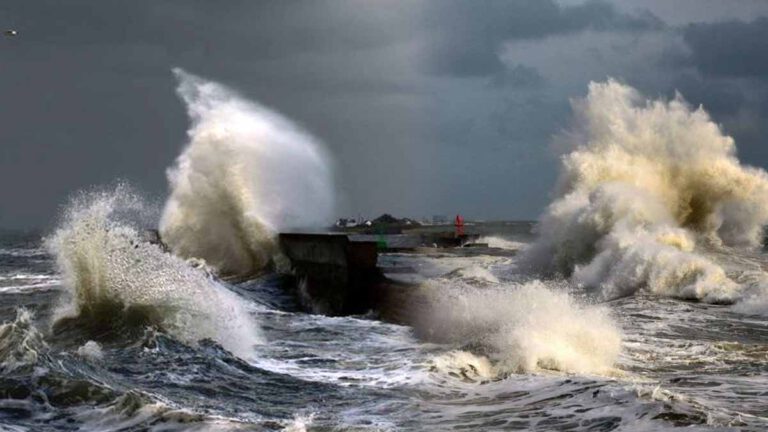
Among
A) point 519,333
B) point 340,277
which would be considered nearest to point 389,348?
point 519,333

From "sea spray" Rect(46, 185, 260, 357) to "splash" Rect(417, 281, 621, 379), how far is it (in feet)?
9.37

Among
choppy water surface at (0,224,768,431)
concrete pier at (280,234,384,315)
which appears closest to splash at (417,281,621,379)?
choppy water surface at (0,224,768,431)

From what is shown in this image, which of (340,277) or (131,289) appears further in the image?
(340,277)

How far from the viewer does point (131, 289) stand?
13.8 metres

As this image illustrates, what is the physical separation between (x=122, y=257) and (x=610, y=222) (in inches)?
664

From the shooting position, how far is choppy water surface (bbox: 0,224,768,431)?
7605 millimetres

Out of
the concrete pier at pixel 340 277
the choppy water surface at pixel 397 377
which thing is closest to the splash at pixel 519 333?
the choppy water surface at pixel 397 377

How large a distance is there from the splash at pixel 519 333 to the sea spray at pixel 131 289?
2.85 meters

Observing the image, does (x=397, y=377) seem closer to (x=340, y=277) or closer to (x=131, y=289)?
(x=131, y=289)

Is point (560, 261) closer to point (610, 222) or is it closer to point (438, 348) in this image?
point (610, 222)

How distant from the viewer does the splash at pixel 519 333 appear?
10289 millimetres

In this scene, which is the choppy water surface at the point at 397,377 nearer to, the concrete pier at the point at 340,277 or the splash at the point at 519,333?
the splash at the point at 519,333

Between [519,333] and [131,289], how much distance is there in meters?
6.08

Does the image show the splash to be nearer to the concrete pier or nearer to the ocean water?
the ocean water
